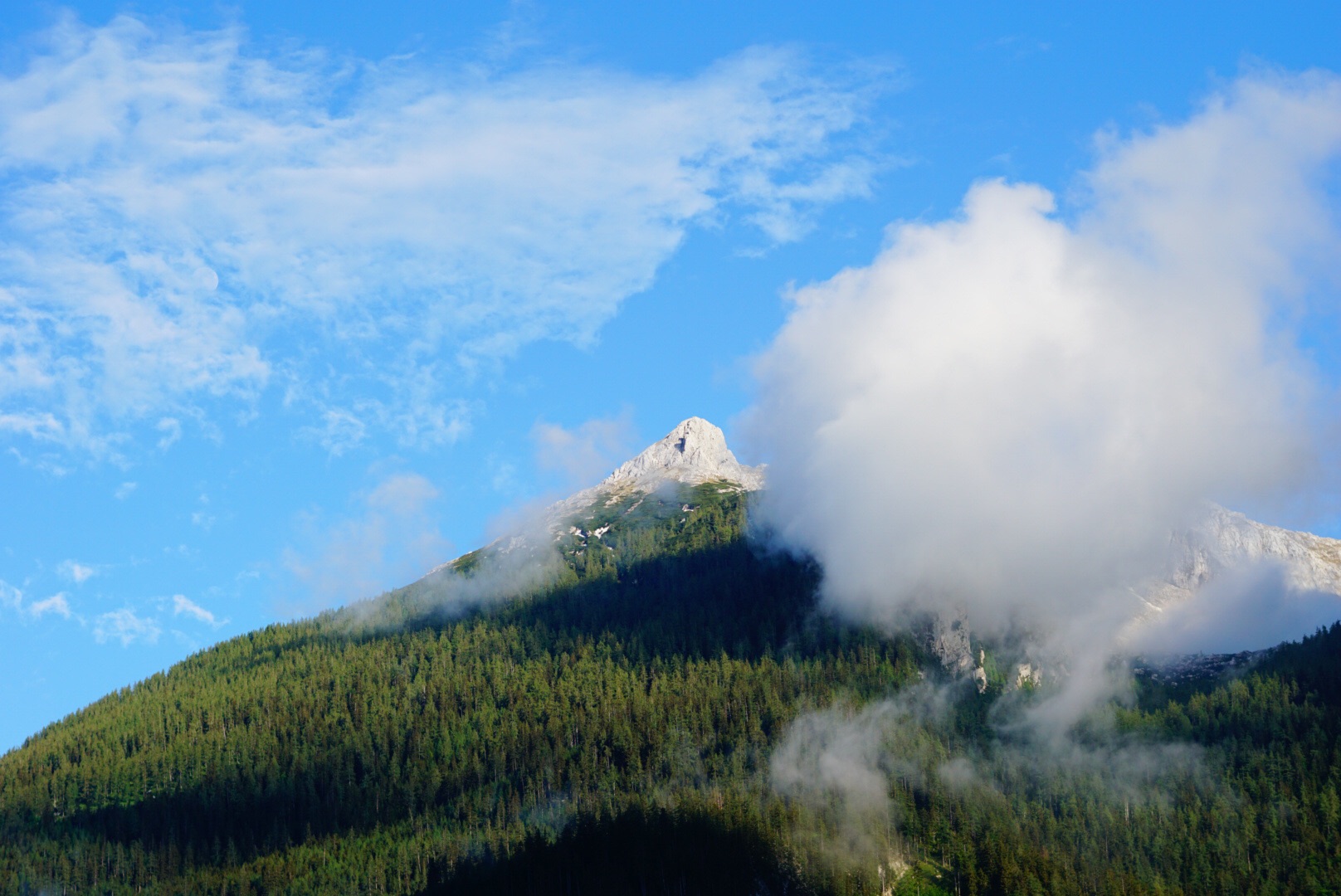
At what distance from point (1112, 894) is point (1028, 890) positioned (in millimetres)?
11423

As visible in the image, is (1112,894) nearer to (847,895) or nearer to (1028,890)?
(1028,890)

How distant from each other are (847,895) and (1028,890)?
987 inches

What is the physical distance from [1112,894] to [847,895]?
36.5m

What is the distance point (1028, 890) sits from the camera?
199750 mm

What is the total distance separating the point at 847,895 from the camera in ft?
656

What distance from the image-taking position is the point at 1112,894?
198 meters

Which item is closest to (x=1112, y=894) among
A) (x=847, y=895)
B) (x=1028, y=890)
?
(x=1028, y=890)
